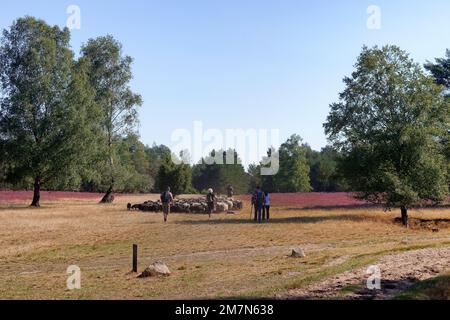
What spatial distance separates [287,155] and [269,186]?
436 inches

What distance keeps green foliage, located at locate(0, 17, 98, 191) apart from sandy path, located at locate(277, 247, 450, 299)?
39895 mm

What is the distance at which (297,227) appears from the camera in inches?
1145

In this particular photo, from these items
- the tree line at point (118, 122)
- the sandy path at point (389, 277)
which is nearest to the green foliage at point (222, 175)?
the tree line at point (118, 122)

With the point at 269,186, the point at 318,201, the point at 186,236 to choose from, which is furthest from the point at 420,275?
the point at 269,186

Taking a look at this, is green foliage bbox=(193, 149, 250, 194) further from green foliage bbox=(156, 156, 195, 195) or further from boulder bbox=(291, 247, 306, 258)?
boulder bbox=(291, 247, 306, 258)

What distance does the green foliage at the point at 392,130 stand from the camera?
3347 centimetres

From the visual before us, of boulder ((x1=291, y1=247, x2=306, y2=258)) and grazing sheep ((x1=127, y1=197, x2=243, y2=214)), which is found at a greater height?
grazing sheep ((x1=127, y1=197, x2=243, y2=214))

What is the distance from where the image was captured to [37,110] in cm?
4994

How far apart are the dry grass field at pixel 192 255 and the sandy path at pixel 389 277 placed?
0.18 meters

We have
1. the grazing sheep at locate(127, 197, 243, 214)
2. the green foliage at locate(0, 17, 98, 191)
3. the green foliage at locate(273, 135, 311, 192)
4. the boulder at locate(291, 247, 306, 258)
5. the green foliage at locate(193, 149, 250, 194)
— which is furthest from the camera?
the green foliage at locate(193, 149, 250, 194)

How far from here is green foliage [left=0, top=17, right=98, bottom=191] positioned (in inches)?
1921

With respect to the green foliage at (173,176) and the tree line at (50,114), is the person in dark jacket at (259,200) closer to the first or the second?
the tree line at (50,114)

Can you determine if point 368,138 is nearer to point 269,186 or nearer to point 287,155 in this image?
point 287,155

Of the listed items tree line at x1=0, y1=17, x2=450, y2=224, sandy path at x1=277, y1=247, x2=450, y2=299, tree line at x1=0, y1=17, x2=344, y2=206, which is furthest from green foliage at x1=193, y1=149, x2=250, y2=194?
sandy path at x1=277, y1=247, x2=450, y2=299
